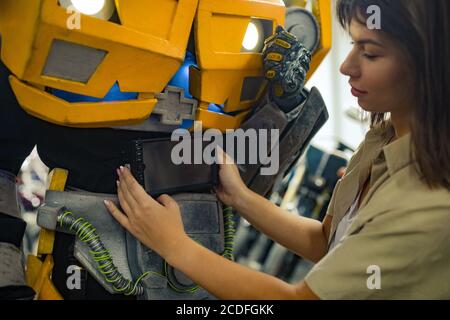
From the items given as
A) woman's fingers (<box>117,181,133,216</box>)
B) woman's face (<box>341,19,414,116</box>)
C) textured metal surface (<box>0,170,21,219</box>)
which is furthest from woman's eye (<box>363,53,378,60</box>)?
textured metal surface (<box>0,170,21,219</box>)

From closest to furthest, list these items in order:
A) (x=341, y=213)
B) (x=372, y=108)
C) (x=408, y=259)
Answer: (x=408, y=259) → (x=372, y=108) → (x=341, y=213)

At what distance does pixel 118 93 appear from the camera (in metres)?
0.99

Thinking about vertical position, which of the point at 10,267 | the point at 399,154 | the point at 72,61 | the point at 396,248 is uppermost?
the point at 72,61

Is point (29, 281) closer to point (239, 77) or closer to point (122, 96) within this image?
point (122, 96)

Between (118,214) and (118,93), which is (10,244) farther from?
(118,93)

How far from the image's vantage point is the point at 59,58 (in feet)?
2.92

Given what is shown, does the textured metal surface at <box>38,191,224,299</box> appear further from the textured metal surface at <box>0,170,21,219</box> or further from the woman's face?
the woman's face

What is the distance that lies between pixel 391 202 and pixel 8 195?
605 millimetres

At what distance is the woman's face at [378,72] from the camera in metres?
0.88

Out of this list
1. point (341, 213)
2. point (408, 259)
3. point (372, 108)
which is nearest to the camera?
point (408, 259)

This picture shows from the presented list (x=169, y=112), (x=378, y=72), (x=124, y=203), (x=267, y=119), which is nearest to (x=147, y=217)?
(x=124, y=203)
